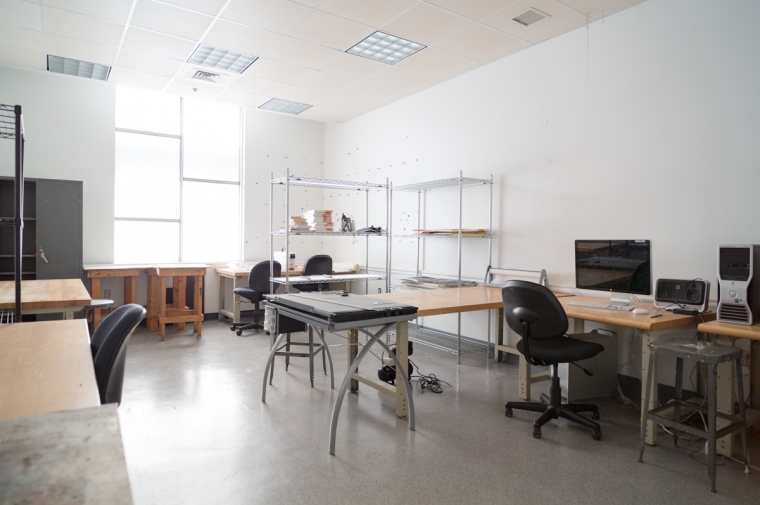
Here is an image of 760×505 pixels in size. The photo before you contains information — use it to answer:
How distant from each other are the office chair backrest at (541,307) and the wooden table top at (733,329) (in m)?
0.70

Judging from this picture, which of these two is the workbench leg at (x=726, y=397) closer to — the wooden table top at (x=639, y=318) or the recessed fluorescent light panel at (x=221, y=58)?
the wooden table top at (x=639, y=318)

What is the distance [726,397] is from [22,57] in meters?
6.57

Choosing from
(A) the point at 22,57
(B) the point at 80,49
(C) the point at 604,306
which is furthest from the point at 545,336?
(A) the point at 22,57

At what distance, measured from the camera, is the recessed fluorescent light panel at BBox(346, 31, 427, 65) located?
4.12m

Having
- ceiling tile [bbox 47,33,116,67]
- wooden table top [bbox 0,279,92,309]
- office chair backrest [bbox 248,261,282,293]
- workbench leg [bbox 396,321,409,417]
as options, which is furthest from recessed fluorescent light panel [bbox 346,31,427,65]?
wooden table top [bbox 0,279,92,309]

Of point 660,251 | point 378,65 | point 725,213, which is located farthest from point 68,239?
point 725,213

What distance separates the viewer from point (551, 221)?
158 inches

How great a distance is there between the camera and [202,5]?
3.50m

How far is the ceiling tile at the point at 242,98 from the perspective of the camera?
5.68m

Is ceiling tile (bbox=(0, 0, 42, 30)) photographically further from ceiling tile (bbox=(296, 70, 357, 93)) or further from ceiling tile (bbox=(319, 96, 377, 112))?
ceiling tile (bbox=(319, 96, 377, 112))

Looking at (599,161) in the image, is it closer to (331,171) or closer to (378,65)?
(378,65)

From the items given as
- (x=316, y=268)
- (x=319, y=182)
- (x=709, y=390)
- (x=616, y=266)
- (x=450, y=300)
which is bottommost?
(x=709, y=390)

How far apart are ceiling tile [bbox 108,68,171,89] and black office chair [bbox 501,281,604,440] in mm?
4625

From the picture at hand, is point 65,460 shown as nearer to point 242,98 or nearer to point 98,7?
point 98,7
